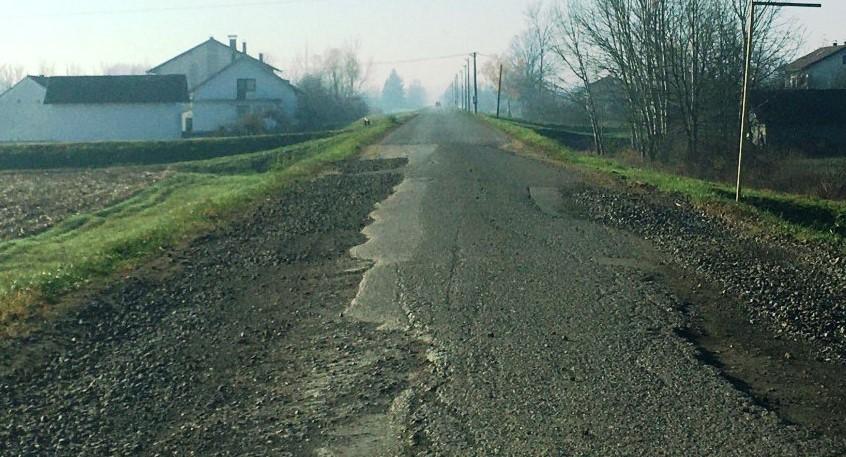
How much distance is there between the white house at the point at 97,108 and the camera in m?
71.5

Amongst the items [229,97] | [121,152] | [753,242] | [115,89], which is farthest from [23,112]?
[753,242]

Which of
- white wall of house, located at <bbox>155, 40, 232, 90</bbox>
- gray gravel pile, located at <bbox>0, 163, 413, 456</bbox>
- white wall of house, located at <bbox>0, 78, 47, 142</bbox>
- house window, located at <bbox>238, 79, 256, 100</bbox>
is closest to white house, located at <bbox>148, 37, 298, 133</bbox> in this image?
house window, located at <bbox>238, 79, 256, 100</bbox>

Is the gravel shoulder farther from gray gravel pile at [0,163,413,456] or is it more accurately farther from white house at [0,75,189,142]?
white house at [0,75,189,142]

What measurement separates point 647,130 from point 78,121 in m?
46.8

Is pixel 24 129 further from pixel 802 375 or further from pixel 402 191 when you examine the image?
pixel 802 375

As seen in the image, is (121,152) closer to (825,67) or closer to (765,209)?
(765,209)

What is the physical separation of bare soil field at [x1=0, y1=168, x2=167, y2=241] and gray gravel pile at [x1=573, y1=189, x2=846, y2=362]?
1510cm

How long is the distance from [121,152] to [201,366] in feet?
155

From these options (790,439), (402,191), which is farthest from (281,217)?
(790,439)

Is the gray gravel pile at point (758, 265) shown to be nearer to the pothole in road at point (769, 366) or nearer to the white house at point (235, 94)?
the pothole in road at point (769, 366)

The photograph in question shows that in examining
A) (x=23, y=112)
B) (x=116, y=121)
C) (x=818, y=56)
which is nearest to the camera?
(x=818, y=56)

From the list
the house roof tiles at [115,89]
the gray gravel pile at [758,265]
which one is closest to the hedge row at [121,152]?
the house roof tiles at [115,89]

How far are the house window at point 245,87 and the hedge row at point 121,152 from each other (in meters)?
24.7

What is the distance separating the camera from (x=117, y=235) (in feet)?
59.8
